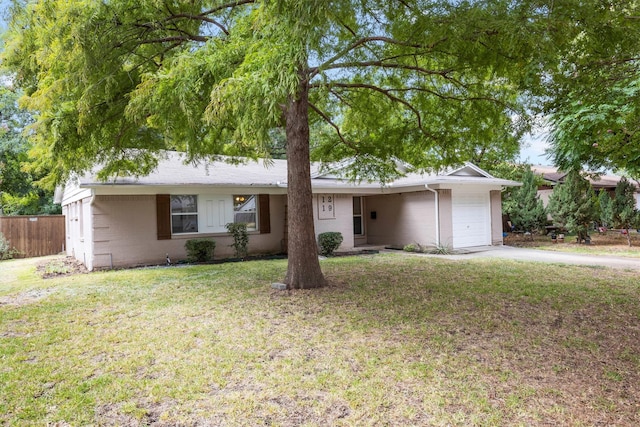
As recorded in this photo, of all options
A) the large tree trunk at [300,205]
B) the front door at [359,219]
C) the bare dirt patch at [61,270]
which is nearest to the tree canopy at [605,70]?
the large tree trunk at [300,205]

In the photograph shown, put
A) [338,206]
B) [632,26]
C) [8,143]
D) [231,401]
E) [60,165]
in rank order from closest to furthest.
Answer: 1. [231,401]
2. [632,26]
3. [60,165]
4. [338,206]
5. [8,143]

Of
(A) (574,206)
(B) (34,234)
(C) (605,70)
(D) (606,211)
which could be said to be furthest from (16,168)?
(D) (606,211)

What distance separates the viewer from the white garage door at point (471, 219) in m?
14.4

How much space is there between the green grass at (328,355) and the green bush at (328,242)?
5318 millimetres

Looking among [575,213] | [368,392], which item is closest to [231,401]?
[368,392]

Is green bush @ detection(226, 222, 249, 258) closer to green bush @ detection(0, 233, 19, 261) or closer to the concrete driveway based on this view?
the concrete driveway

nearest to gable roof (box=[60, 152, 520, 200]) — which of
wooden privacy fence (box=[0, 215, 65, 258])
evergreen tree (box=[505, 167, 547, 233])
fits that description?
evergreen tree (box=[505, 167, 547, 233])

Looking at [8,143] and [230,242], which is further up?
[8,143]

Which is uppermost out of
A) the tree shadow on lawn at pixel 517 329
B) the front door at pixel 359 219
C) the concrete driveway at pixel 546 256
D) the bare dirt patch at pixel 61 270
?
the front door at pixel 359 219

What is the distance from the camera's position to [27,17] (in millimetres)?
5922

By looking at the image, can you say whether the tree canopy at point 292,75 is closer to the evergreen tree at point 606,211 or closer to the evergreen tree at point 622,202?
the evergreen tree at point 622,202

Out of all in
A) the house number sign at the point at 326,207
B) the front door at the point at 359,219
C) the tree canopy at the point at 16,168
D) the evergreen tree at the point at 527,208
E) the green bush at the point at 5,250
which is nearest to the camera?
the house number sign at the point at 326,207

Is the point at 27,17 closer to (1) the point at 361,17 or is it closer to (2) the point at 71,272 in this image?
(1) the point at 361,17

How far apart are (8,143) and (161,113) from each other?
19370mm
